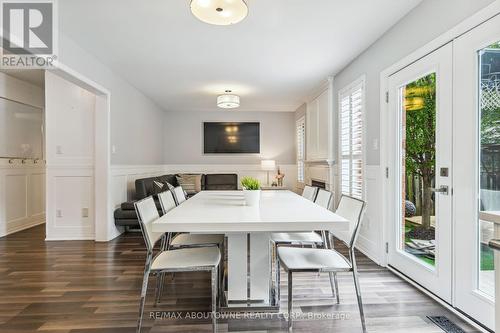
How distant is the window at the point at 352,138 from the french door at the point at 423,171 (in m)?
0.65

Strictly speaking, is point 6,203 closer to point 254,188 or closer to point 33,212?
point 33,212

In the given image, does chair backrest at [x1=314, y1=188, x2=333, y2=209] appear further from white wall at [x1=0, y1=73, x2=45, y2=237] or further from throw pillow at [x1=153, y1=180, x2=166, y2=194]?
white wall at [x1=0, y1=73, x2=45, y2=237]

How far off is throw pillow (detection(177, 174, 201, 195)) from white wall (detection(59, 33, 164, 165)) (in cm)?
71

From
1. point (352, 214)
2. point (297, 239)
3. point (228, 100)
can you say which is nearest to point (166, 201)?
point (297, 239)

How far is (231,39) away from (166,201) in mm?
1871

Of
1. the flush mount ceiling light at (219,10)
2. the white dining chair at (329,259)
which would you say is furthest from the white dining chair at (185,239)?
the flush mount ceiling light at (219,10)

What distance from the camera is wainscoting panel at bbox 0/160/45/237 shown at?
434cm

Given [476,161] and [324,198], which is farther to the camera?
[324,198]

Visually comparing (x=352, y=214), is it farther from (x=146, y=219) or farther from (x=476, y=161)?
(x=146, y=219)

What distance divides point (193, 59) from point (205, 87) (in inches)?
54.7

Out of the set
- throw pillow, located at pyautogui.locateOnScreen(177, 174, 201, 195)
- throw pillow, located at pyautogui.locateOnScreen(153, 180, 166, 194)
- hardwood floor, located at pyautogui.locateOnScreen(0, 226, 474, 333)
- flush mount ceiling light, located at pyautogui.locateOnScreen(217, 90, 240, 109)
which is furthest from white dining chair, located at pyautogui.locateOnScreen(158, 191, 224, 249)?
Result: throw pillow, located at pyautogui.locateOnScreen(177, 174, 201, 195)

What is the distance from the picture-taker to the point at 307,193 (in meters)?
3.05

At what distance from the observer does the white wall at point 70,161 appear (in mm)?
4027

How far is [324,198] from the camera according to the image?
2.48 meters
